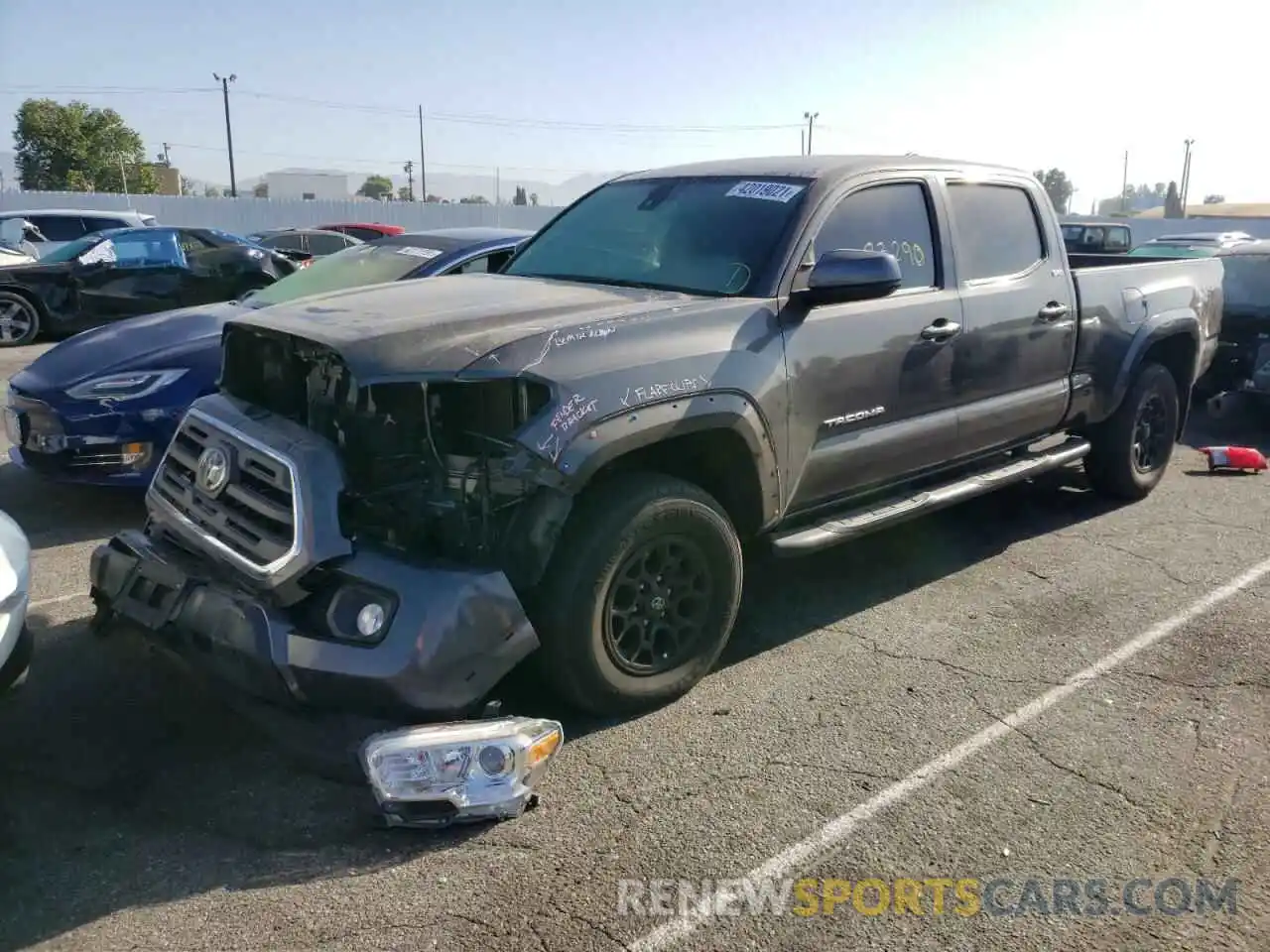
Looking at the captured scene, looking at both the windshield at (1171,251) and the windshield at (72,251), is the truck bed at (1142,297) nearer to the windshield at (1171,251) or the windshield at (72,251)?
the windshield at (1171,251)

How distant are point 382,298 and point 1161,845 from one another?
125 inches

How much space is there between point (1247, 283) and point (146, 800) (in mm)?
9689

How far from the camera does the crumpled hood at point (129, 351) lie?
5.59 m

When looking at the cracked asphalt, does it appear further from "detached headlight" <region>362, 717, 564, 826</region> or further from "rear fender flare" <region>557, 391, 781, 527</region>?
"rear fender flare" <region>557, 391, 781, 527</region>

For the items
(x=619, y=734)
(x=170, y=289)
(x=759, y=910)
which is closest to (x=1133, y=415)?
(x=619, y=734)

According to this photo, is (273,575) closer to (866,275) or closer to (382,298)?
(382,298)

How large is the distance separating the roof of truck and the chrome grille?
2461mm

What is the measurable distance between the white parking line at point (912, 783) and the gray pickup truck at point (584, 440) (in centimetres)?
87

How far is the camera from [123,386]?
18.1 feet

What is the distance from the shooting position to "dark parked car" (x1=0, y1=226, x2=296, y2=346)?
1242cm

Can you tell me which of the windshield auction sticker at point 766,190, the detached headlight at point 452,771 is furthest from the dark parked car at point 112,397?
the detached headlight at point 452,771

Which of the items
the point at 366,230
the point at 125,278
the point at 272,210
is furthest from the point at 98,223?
the point at 272,210

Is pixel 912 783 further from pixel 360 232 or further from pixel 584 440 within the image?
Answer: pixel 360 232

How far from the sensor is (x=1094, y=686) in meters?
4.12
